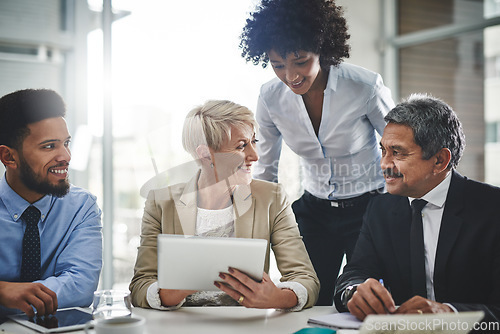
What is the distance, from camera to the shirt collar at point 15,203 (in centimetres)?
186

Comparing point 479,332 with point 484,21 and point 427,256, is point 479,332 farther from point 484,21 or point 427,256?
point 484,21

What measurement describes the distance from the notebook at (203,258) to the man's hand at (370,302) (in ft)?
0.94

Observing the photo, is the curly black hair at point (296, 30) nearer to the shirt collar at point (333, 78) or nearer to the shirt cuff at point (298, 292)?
the shirt collar at point (333, 78)

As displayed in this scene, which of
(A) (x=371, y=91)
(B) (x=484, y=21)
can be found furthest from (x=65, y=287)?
(B) (x=484, y=21)

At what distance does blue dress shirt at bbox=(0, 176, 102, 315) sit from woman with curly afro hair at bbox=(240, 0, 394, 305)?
831 millimetres

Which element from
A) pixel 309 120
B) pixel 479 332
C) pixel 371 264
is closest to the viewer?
pixel 479 332

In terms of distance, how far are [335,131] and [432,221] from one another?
0.61 m

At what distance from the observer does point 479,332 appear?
139cm

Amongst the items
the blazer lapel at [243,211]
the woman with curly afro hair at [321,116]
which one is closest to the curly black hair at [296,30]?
the woman with curly afro hair at [321,116]

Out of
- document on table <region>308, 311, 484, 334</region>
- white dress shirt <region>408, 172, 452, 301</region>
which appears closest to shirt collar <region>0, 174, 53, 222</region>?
document on table <region>308, 311, 484, 334</region>

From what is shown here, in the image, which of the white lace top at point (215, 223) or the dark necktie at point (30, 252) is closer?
the dark necktie at point (30, 252)

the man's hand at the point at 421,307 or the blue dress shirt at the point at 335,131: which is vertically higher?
the blue dress shirt at the point at 335,131

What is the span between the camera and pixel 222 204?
2.08m

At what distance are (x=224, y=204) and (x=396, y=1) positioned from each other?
3.35m
